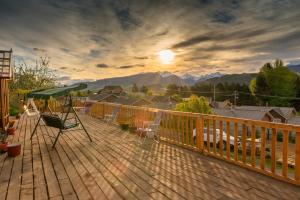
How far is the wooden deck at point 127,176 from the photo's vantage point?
122 inches

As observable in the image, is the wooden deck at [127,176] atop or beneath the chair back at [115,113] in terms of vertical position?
beneath

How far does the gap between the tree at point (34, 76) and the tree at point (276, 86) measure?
42.4 meters

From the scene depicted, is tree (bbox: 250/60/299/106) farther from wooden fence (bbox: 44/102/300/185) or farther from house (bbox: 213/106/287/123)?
wooden fence (bbox: 44/102/300/185)

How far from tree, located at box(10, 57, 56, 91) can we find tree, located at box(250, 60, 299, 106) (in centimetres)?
4237

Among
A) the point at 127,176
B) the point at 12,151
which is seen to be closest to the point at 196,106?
the point at 12,151

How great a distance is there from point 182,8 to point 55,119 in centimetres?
655

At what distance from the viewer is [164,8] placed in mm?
9266

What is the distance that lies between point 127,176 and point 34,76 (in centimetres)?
2202

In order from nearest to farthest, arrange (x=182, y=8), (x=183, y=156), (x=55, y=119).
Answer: (x=183, y=156), (x=55, y=119), (x=182, y=8)

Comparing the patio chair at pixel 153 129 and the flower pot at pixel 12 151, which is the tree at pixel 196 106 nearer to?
the patio chair at pixel 153 129

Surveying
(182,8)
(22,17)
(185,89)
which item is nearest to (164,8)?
(182,8)

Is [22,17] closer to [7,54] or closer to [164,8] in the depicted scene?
[7,54]

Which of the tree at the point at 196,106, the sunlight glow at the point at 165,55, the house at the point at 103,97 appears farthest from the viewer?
the house at the point at 103,97

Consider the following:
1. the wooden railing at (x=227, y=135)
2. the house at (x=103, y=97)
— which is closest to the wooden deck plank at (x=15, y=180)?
the wooden railing at (x=227, y=135)
